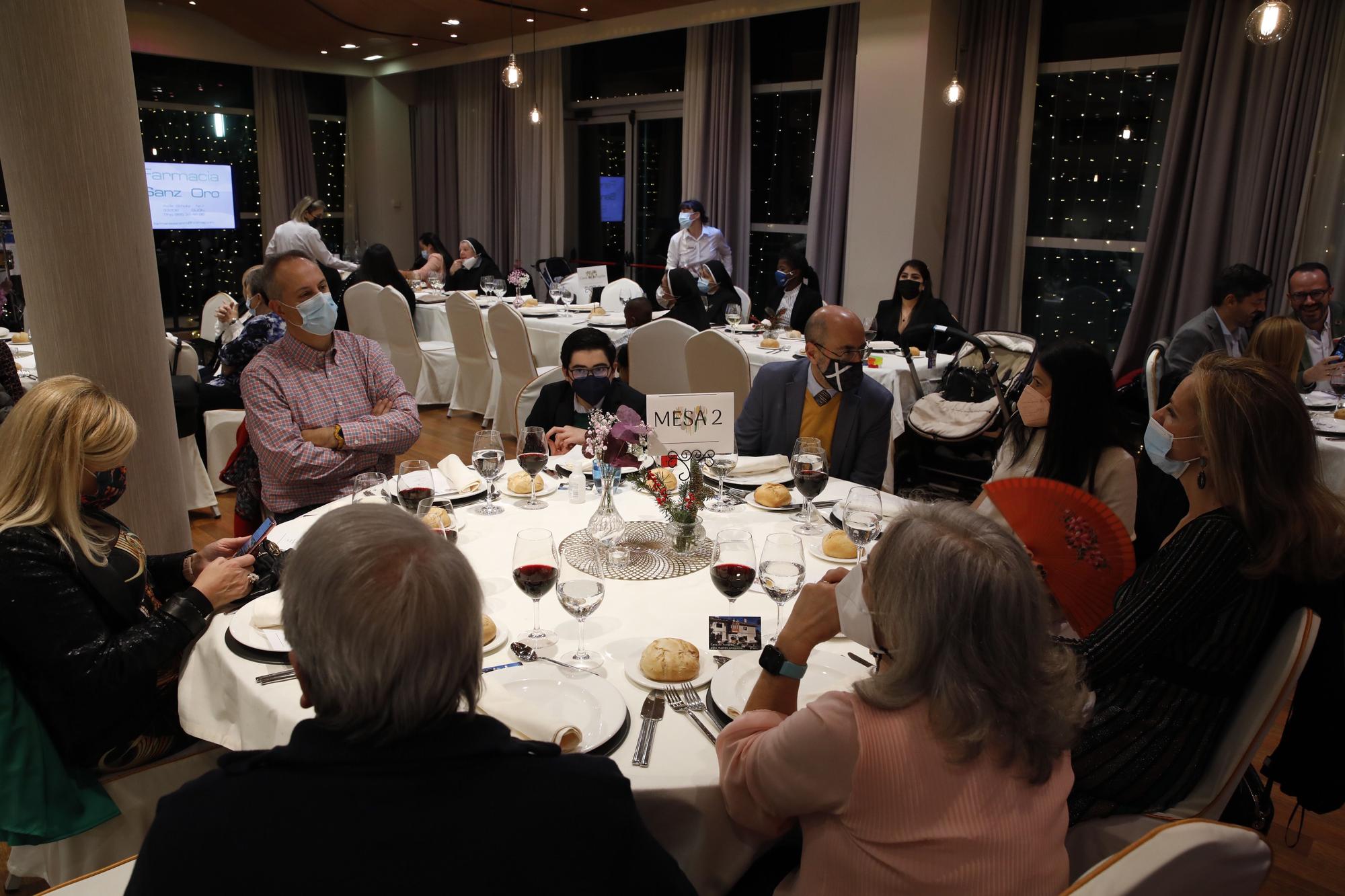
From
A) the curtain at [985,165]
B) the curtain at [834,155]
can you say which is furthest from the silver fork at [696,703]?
the curtain at [834,155]

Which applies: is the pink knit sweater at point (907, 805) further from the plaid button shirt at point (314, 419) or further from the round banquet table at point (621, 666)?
the plaid button shirt at point (314, 419)

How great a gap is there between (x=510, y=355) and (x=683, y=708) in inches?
180

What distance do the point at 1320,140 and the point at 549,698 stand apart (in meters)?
6.61

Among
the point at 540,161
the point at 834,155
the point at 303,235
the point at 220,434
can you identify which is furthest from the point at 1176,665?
the point at 540,161

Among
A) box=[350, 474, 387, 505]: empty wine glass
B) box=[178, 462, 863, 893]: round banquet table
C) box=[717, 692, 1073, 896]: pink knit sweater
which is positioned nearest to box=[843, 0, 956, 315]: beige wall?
box=[178, 462, 863, 893]: round banquet table

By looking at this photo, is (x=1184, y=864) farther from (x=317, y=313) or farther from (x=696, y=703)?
(x=317, y=313)

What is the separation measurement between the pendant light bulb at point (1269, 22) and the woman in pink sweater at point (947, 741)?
355 cm

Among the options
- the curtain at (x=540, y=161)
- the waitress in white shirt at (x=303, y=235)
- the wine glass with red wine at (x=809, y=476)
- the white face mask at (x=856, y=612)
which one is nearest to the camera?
the white face mask at (x=856, y=612)

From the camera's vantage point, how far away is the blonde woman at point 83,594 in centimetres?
159

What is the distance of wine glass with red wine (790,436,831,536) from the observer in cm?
218

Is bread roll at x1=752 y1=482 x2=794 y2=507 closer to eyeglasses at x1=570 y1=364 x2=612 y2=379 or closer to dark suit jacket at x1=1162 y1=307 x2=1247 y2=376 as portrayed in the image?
eyeglasses at x1=570 y1=364 x2=612 y2=379

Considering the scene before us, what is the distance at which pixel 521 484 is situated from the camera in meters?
2.52

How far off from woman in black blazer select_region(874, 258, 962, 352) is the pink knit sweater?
5.09m

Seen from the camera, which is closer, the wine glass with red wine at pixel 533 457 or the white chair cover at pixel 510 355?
the wine glass with red wine at pixel 533 457
